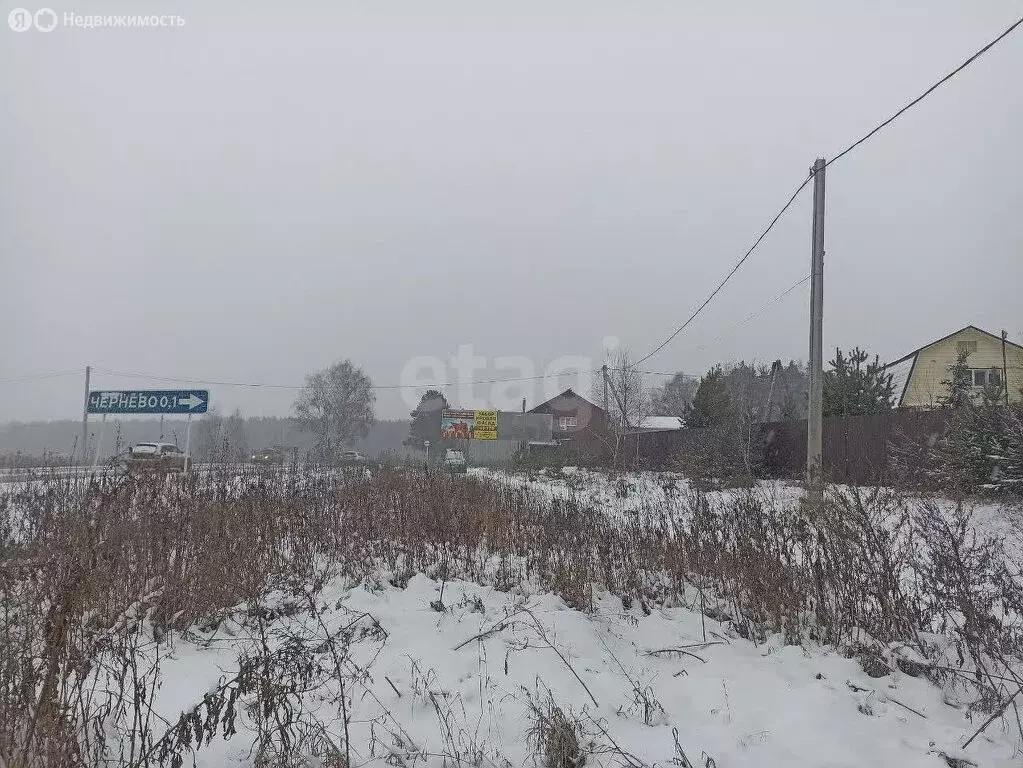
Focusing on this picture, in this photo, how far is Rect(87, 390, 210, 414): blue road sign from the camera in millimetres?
15719

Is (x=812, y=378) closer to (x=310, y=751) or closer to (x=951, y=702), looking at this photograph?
(x=951, y=702)

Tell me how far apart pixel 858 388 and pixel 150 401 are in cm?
1989

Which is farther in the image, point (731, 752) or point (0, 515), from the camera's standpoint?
point (0, 515)

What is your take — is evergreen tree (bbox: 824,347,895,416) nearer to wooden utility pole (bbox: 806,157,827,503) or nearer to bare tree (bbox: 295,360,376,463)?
wooden utility pole (bbox: 806,157,827,503)

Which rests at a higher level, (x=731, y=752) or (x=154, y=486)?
(x=154, y=486)

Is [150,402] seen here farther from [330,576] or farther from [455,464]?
[330,576]

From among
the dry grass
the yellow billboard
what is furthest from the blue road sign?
the yellow billboard

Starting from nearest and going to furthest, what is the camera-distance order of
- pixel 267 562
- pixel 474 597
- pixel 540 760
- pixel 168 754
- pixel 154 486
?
pixel 168 754, pixel 540 760, pixel 474 597, pixel 267 562, pixel 154 486

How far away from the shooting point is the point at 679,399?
5675 cm

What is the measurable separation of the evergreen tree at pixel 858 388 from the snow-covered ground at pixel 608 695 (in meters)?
13.8

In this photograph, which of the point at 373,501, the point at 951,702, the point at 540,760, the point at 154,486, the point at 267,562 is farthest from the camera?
the point at 373,501

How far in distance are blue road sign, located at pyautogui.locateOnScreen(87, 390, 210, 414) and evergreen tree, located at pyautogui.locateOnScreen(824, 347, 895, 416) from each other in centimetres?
1726

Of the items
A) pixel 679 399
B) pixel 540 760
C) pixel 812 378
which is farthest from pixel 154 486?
pixel 679 399

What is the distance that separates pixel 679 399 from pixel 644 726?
56.3 meters
